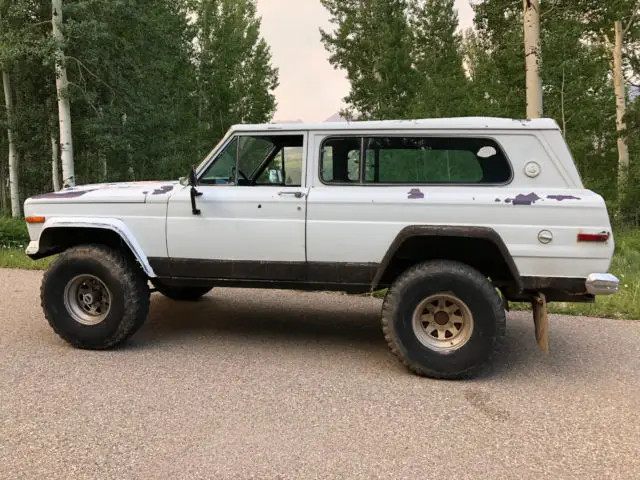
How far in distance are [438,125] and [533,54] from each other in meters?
8.62

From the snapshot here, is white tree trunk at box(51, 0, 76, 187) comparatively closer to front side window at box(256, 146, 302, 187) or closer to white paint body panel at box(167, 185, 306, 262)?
white paint body panel at box(167, 185, 306, 262)

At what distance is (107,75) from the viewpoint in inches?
638

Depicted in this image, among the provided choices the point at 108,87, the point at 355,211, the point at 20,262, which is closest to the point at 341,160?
the point at 355,211

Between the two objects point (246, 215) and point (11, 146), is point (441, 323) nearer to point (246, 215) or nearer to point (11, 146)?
point (246, 215)

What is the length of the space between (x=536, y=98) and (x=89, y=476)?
450 inches

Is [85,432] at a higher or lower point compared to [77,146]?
lower

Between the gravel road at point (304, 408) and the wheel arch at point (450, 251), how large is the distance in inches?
30.9

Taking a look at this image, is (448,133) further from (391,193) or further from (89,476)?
(89,476)

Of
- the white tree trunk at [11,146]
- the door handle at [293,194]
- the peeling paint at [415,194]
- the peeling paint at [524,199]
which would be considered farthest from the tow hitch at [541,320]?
the white tree trunk at [11,146]

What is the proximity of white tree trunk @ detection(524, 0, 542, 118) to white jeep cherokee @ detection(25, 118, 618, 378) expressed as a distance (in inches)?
320

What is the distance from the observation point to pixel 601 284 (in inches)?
145

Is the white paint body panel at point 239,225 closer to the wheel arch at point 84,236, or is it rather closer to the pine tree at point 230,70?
the wheel arch at point 84,236

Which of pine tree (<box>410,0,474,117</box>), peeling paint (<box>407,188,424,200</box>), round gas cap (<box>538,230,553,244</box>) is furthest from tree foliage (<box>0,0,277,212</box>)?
round gas cap (<box>538,230,553,244</box>)

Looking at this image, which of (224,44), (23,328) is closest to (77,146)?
(224,44)
